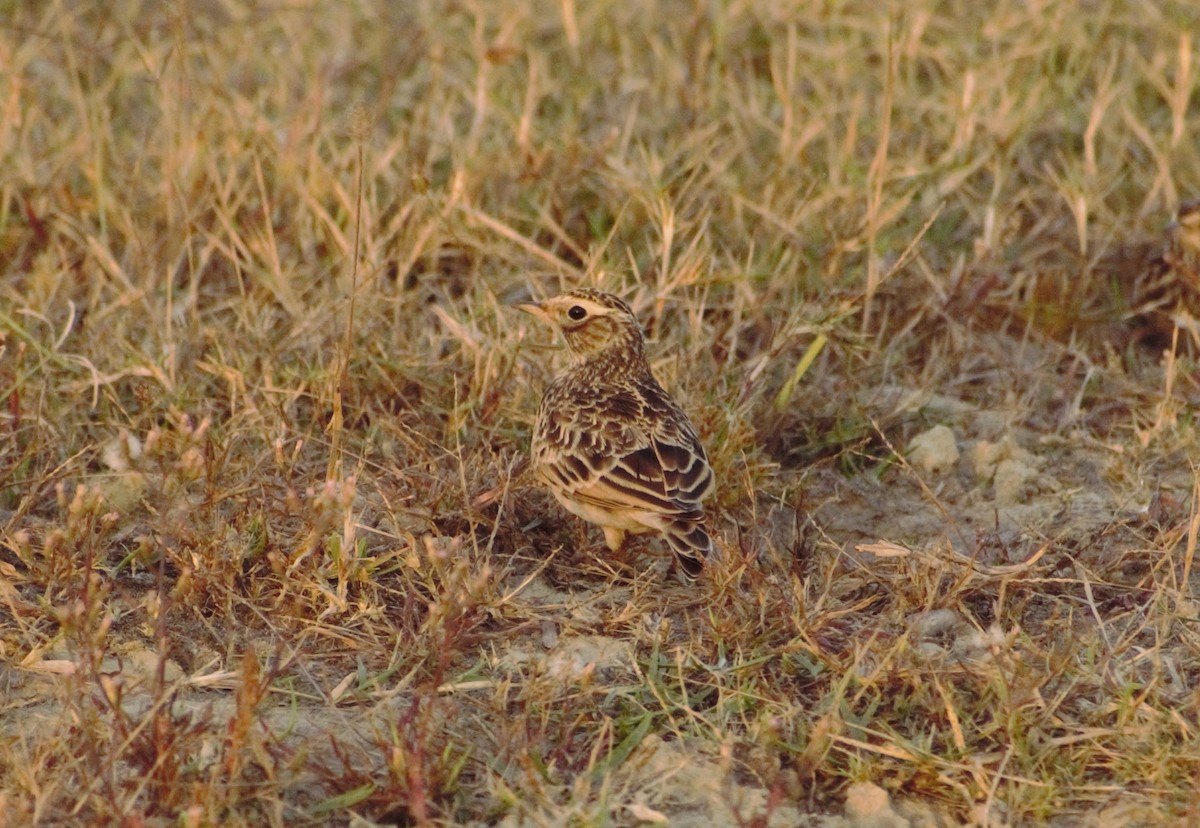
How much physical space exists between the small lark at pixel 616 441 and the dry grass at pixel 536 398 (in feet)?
0.58

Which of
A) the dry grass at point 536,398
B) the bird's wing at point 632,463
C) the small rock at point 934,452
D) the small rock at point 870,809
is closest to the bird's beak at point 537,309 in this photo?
the dry grass at point 536,398

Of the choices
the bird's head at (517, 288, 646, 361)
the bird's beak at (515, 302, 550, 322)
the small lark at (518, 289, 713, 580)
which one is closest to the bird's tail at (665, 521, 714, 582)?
the small lark at (518, 289, 713, 580)

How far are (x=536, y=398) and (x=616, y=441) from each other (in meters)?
0.82

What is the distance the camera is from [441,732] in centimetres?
412

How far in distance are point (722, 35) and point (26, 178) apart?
3093 millimetres

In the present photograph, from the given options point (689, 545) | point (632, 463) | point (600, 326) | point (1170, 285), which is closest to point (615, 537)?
point (632, 463)

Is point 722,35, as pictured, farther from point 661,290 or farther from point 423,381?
point 423,381

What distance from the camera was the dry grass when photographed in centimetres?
405

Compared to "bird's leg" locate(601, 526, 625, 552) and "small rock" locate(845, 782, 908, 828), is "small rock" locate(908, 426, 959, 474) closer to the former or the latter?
"bird's leg" locate(601, 526, 625, 552)

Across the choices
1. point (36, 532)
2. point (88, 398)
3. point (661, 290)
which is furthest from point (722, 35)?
point (36, 532)

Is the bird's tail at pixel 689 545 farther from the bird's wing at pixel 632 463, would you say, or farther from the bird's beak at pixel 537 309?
the bird's beak at pixel 537 309

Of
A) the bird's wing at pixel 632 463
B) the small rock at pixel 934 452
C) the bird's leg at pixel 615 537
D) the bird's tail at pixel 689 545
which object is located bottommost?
the small rock at pixel 934 452

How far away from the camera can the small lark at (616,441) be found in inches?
189

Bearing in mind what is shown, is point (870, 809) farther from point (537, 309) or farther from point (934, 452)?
point (537, 309)
